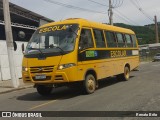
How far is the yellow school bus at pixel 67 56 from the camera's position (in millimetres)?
13305

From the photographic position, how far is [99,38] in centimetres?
1590

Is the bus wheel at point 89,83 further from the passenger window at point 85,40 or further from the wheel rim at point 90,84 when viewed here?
the passenger window at point 85,40

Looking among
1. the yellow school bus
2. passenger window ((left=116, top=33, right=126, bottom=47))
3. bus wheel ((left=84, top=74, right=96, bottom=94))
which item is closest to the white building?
passenger window ((left=116, top=33, right=126, bottom=47))

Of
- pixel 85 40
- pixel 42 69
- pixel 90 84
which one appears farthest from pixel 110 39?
pixel 42 69

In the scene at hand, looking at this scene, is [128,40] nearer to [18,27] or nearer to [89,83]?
[89,83]

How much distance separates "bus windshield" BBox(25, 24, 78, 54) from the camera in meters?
13.5

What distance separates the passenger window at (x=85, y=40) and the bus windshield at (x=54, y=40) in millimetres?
368

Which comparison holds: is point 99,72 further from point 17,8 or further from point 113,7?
point 113,7

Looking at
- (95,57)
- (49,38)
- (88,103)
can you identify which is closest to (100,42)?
(95,57)

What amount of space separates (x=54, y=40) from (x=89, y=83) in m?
2.19

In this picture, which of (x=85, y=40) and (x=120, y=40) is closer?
(x=85, y=40)

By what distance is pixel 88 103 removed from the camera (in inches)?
466

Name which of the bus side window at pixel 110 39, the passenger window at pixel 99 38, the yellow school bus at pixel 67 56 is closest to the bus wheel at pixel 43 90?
the yellow school bus at pixel 67 56

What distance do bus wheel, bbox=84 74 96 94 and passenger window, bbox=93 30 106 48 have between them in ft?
4.85
